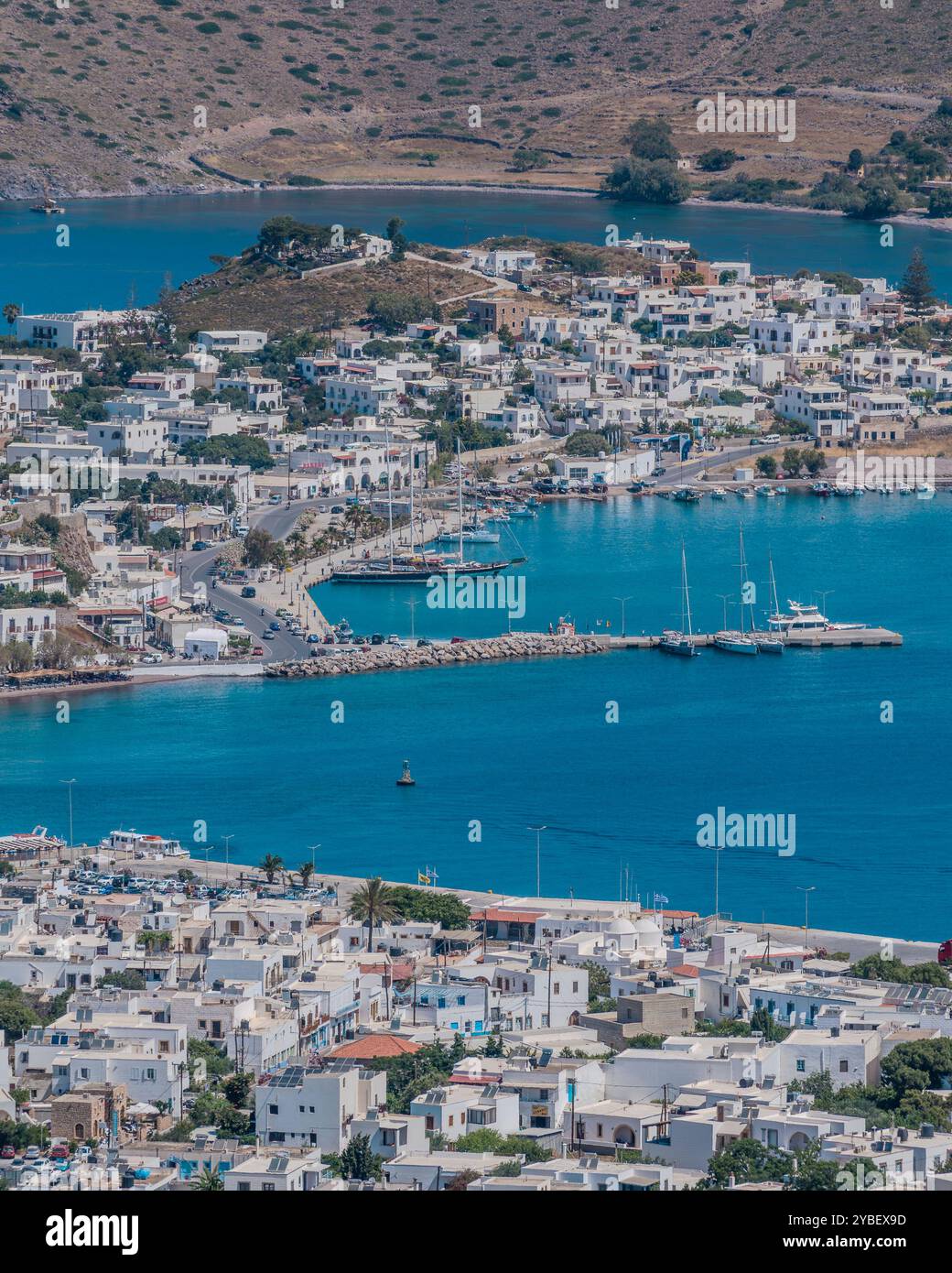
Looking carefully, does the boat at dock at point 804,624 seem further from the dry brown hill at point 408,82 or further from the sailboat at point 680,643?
the dry brown hill at point 408,82

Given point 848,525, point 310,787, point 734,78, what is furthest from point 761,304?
point 734,78

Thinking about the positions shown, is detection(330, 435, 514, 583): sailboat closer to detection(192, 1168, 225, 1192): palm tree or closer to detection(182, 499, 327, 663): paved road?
detection(182, 499, 327, 663): paved road

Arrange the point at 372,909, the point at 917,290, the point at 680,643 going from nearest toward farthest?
the point at 372,909
the point at 680,643
the point at 917,290

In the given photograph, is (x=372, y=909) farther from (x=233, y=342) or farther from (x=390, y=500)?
(x=233, y=342)

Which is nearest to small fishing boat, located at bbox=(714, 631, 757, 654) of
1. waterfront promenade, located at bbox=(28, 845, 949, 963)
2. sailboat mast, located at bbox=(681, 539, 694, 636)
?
sailboat mast, located at bbox=(681, 539, 694, 636)

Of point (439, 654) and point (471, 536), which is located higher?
point (471, 536)

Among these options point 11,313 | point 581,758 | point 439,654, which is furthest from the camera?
point 11,313

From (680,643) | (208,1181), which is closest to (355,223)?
(680,643)
